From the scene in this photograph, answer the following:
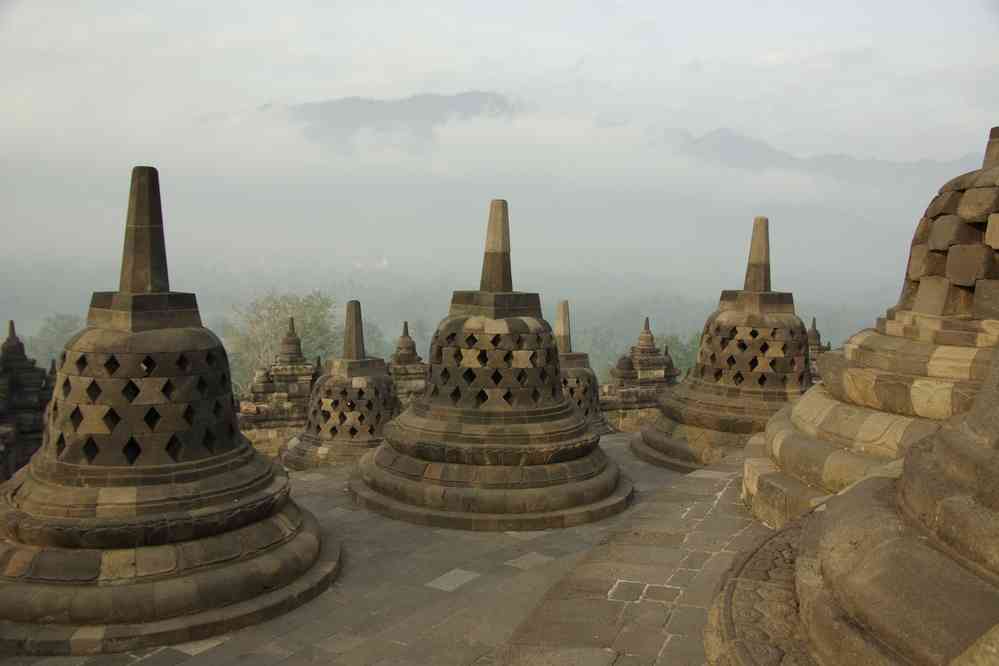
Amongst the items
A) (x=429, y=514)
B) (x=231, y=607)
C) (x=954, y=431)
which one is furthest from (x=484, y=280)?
(x=954, y=431)

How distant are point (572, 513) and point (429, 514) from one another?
1.56 meters

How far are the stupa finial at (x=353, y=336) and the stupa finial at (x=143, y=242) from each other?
7338 millimetres

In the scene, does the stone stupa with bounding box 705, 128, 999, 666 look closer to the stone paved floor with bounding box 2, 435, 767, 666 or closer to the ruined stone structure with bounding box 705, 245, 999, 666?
the ruined stone structure with bounding box 705, 245, 999, 666

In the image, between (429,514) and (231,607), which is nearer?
(231,607)

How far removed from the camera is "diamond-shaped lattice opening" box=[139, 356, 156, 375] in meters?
5.99

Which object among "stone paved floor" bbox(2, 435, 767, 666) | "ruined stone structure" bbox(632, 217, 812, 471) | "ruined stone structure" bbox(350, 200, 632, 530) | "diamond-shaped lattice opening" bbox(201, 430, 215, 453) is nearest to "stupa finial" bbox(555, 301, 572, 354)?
"ruined stone structure" bbox(632, 217, 812, 471)

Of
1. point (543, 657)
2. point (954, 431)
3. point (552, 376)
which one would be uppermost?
point (954, 431)

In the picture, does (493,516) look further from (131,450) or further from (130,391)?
(130,391)

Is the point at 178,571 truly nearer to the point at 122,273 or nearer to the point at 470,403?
the point at 122,273

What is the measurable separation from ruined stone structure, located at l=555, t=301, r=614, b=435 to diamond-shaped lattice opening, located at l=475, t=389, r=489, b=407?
6234 millimetres

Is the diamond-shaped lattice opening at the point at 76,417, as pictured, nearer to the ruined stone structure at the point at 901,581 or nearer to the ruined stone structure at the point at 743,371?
the ruined stone structure at the point at 901,581

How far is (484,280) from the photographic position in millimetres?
9070

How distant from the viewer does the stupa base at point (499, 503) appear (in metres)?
7.95

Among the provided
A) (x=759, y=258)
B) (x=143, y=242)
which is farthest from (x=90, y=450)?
(x=759, y=258)
